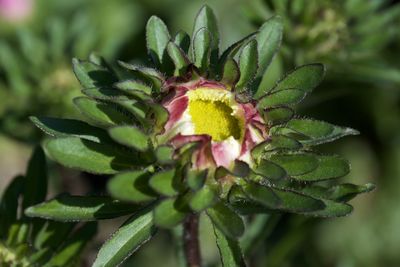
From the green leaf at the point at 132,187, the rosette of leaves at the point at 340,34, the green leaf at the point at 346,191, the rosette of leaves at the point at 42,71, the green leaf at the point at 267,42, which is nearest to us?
the green leaf at the point at 132,187

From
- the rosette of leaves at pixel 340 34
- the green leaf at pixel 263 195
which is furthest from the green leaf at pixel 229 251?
the rosette of leaves at pixel 340 34

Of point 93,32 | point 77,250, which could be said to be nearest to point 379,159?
point 93,32

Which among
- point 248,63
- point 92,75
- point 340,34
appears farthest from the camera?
point 340,34

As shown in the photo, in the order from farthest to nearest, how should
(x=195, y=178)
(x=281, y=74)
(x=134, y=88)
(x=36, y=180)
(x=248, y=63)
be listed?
(x=281, y=74) < (x=36, y=180) < (x=248, y=63) < (x=134, y=88) < (x=195, y=178)

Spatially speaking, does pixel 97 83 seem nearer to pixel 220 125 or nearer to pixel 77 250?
pixel 220 125

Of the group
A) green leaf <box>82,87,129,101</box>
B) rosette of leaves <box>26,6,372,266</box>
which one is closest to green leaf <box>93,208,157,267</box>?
rosette of leaves <box>26,6,372,266</box>

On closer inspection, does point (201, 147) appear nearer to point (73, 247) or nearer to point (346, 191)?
point (346, 191)

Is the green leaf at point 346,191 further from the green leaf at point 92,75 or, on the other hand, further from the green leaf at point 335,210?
the green leaf at point 92,75

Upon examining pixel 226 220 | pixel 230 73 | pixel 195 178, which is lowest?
pixel 226 220

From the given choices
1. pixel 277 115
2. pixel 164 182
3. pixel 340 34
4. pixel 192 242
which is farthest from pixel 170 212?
pixel 340 34
